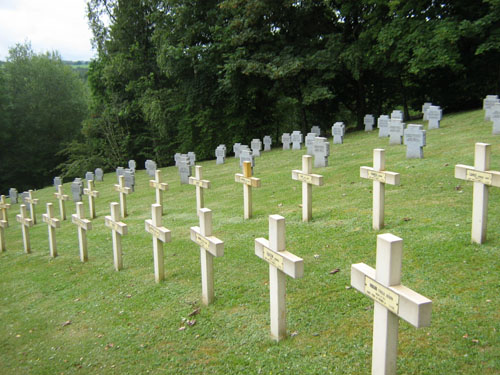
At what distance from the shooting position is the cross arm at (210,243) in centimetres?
546

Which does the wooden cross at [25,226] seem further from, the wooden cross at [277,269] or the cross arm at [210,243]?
the wooden cross at [277,269]

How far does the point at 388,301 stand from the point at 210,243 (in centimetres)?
267

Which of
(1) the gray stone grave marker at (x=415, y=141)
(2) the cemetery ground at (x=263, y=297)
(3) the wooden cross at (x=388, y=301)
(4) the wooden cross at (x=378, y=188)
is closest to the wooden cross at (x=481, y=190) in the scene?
(2) the cemetery ground at (x=263, y=297)

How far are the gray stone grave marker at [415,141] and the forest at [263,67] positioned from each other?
388 inches

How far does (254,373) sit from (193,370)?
2.13 feet

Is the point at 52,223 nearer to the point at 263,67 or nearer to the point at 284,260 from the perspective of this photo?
the point at 284,260

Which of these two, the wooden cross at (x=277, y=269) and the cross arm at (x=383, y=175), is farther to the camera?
the cross arm at (x=383, y=175)

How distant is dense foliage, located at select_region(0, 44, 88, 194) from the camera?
39.4 metres

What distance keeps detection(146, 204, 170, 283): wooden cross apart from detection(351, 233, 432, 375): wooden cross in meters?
3.61

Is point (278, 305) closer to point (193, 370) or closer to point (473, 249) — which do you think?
point (193, 370)

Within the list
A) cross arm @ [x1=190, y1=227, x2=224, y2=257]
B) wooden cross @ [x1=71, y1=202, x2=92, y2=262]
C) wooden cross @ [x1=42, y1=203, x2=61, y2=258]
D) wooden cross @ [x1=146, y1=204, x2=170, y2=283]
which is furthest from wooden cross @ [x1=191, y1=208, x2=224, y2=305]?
wooden cross @ [x1=42, y1=203, x2=61, y2=258]

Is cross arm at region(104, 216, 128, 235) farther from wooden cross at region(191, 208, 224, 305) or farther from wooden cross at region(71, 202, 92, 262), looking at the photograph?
wooden cross at region(191, 208, 224, 305)

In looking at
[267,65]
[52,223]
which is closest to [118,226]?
[52,223]

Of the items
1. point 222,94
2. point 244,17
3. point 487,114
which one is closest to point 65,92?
point 222,94
